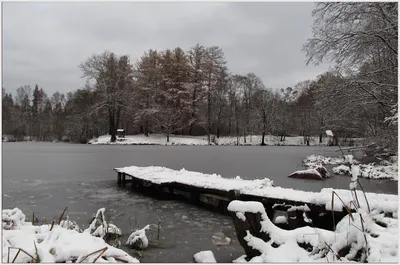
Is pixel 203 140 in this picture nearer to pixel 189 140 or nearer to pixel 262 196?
pixel 189 140

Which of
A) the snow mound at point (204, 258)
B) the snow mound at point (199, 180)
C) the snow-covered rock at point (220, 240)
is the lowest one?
the snow-covered rock at point (220, 240)

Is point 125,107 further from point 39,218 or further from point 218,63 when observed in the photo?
point 39,218

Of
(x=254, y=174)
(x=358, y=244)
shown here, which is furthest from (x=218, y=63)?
(x=358, y=244)

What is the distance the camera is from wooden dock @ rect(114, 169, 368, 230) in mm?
6562

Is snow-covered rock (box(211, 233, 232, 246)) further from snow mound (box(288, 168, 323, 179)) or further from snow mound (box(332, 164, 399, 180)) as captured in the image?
snow mound (box(332, 164, 399, 180))

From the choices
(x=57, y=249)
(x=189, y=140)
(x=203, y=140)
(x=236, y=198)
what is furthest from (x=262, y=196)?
(x=203, y=140)

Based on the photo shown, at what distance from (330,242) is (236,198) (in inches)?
179

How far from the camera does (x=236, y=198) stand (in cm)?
826

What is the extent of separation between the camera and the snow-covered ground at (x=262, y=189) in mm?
5887

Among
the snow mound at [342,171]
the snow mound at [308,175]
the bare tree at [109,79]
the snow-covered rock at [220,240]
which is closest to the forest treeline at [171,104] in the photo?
the bare tree at [109,79]

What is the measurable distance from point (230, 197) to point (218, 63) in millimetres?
38037

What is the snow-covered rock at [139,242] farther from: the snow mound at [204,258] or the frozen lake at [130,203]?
the snow mound at [204,258]

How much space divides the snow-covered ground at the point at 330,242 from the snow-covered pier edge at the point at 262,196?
0.38 metres

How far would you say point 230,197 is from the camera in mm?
8461
